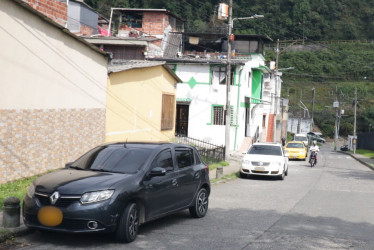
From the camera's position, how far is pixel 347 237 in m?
8.87

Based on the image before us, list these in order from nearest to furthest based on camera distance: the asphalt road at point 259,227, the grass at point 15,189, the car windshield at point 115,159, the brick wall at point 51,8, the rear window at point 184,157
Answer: the asphalt road at point 259,227
the car windshield at point 115,159
the rear window at point 184,157
the grass at point 15,189
the brick wall at point 51,8

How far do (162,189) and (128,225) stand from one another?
1.23 metres

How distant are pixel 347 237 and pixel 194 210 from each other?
3.17m

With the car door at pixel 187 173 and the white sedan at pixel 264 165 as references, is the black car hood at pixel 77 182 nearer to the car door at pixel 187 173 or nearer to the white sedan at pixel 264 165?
A: the car door at pixel 187 173

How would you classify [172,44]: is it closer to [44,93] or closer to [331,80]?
[44,93]

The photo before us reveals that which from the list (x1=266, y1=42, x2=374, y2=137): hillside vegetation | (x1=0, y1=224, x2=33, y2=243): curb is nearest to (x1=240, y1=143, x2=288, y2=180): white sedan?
(x1=0, y1=224, x2=33, y2=243): curb

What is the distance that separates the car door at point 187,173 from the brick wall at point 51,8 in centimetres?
909

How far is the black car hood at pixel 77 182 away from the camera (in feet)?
24.2

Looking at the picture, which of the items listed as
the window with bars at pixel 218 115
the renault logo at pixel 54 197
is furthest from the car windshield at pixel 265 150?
the renault logo at pixel 54 197

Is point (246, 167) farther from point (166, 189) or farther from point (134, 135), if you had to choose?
point (166, 189)

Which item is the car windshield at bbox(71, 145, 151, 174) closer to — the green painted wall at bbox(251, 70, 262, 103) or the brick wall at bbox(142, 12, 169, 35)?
the green painted wall at bbox(251, 70, 262, 103)

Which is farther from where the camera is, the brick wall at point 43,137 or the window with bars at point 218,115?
the window with bars at point 218,115

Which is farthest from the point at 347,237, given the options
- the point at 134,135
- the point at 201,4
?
the point at 201,4

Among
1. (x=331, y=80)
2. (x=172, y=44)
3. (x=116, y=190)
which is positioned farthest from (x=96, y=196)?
(x=331, y=80)
